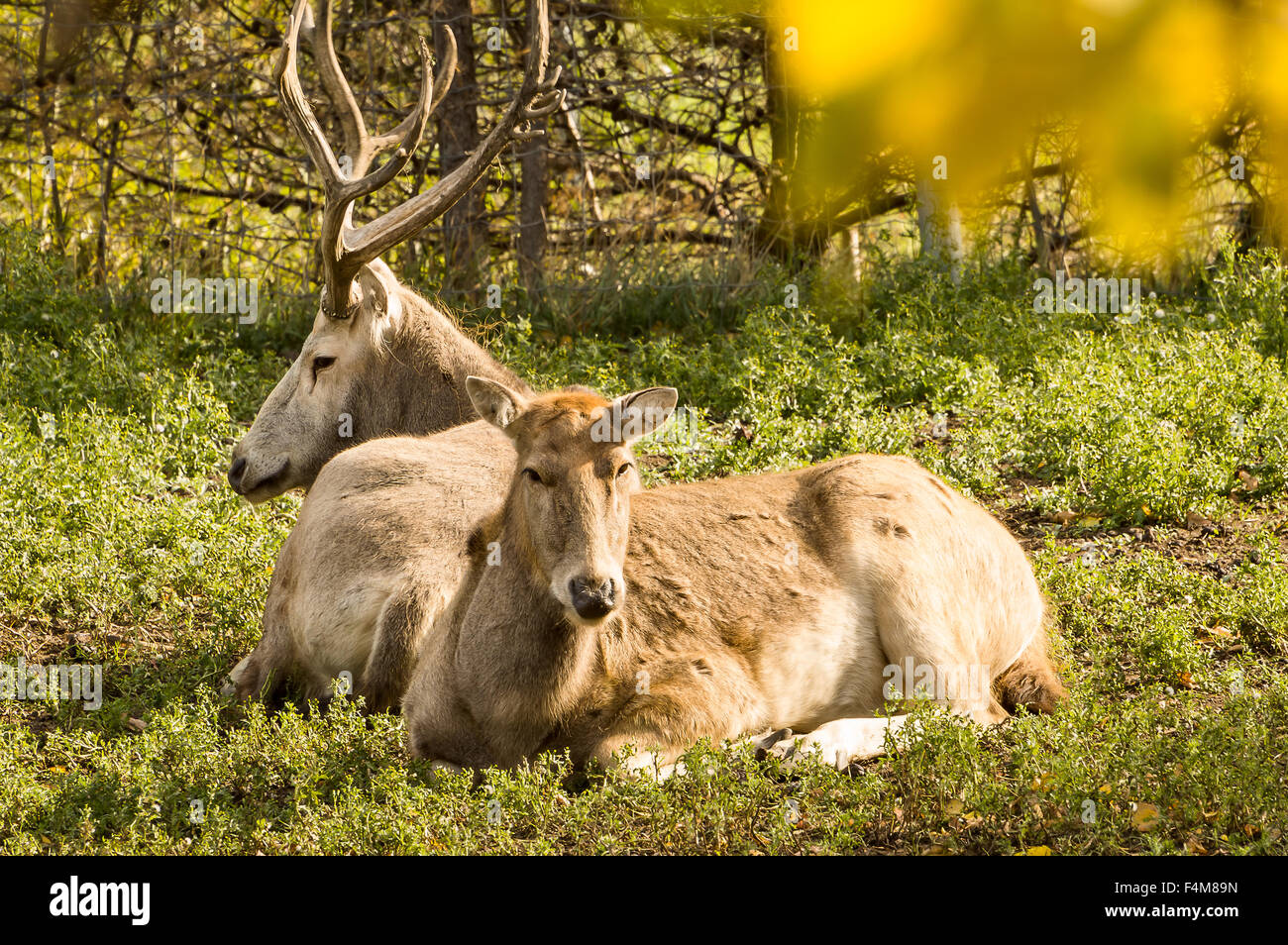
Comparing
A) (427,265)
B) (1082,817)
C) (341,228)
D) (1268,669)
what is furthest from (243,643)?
(427,265)

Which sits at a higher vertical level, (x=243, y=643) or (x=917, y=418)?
(x=917, y=418)

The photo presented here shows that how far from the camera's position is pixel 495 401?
18.1 feet

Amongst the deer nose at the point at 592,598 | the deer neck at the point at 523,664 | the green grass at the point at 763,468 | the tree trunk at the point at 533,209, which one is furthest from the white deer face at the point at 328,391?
the tree trunk at the point at 533,209

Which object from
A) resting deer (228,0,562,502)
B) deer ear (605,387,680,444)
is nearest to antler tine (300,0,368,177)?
resting deer (228,0,562,502)

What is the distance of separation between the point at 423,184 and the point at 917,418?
5.02 metres

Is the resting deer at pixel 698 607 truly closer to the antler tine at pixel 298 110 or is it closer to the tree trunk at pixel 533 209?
the antler tine at pixel 298 110

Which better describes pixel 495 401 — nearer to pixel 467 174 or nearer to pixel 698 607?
pixel 698 607

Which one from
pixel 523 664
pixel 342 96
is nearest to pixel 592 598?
pixel 523 664

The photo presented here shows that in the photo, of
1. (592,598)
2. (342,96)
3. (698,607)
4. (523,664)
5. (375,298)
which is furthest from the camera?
(342,96)

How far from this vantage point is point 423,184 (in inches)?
468

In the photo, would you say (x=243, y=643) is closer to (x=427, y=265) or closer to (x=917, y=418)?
(x=917, y=418)

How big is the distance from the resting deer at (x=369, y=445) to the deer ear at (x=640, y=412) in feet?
3.69

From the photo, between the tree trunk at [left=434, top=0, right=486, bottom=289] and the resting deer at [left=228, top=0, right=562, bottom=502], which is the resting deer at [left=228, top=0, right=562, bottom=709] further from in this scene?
the tree trunk at [left=434, top=0, right=486, bottom=289]

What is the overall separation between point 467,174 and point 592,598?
136 inches
